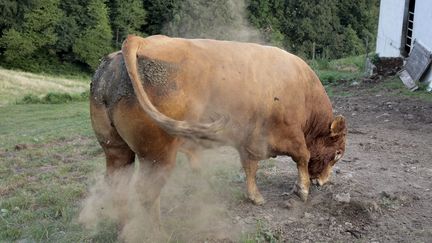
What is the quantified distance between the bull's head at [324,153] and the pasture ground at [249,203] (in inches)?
6.0

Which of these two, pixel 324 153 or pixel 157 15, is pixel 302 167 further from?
pixel 157 15

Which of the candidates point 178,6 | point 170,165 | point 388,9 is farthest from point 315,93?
point 178,6

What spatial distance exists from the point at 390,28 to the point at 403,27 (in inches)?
47.3

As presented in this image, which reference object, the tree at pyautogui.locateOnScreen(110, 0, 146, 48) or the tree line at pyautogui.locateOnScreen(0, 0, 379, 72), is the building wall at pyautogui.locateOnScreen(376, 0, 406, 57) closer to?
the tree line at pyautogui.locateOnScreen(0, 0, 379, 72)

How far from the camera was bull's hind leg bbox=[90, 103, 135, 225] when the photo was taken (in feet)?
15.8

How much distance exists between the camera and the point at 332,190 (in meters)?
6.23

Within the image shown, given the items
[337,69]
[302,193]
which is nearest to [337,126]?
[302,193]

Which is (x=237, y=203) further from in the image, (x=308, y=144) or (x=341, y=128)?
(x=341, y=128)

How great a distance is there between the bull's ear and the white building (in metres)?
8.66

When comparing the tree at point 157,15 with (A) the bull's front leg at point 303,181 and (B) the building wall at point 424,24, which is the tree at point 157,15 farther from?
(A) the bull's front leg at point 303,181

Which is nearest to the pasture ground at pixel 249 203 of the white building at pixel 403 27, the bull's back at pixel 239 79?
the bull's back at pixel 239 79

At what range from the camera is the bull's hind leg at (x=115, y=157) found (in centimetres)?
480

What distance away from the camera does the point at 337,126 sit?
6.21 metres

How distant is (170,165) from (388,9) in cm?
1547
